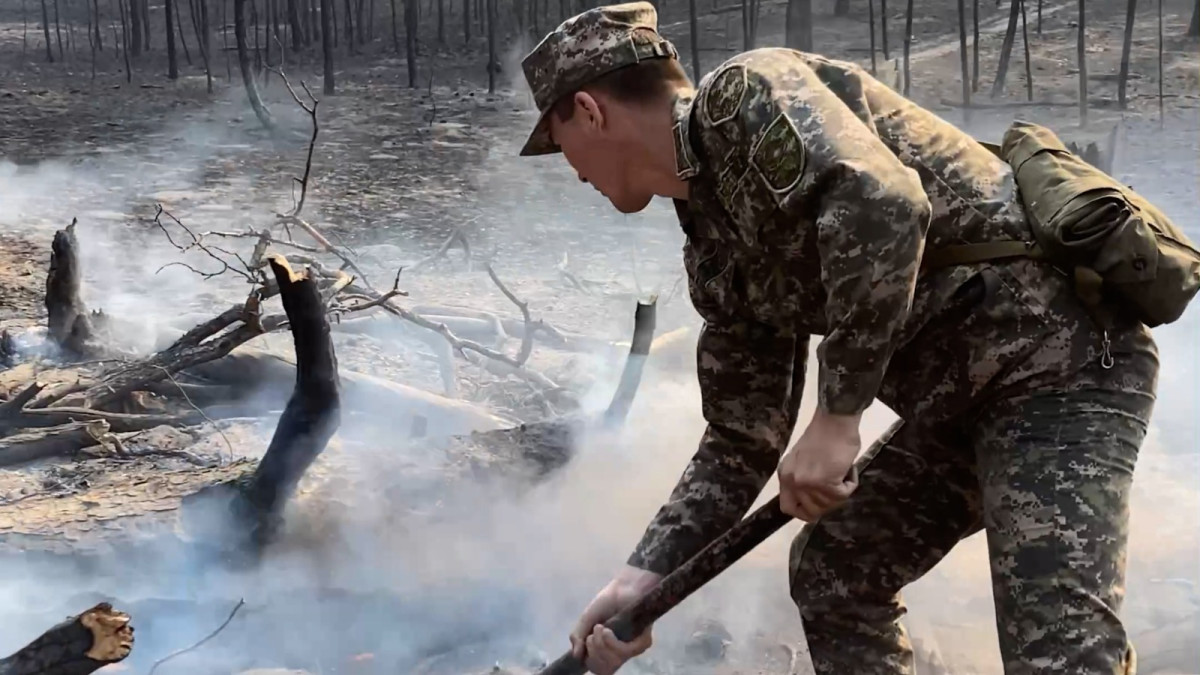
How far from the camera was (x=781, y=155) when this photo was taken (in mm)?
1472

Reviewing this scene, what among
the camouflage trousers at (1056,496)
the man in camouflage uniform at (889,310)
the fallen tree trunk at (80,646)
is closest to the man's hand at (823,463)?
the man in camouflage uniform at (889,310)

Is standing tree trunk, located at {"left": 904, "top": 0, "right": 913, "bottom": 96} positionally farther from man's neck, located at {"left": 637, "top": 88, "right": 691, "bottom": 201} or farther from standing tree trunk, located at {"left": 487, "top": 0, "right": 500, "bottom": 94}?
man's neck, located at {"left": 637, "top": 88, "right": 691, "bottom": 201}

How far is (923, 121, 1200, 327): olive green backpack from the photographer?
62.1 inches

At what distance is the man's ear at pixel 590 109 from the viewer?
1.66 meters

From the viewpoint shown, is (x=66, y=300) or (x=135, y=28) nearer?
(x=66, y=300)

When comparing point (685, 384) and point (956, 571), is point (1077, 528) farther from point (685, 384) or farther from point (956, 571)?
point (685, 384)

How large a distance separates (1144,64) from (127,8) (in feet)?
24.6

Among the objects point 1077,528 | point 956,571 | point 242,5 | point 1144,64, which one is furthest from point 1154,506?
point 242,5

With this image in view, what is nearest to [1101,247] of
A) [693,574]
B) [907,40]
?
[693,574]

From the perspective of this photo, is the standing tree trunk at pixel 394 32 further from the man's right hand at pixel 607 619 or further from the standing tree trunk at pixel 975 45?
the man's right hand at pixel 607 619

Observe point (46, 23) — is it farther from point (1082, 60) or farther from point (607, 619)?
point (607, 619)

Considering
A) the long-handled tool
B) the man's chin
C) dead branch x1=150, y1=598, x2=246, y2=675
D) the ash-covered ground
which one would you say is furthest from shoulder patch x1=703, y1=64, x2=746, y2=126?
dead branch x1=150, y1=598, x2=246, y2=675

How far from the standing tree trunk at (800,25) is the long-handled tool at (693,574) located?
6.05m

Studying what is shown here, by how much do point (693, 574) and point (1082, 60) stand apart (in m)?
6.03
